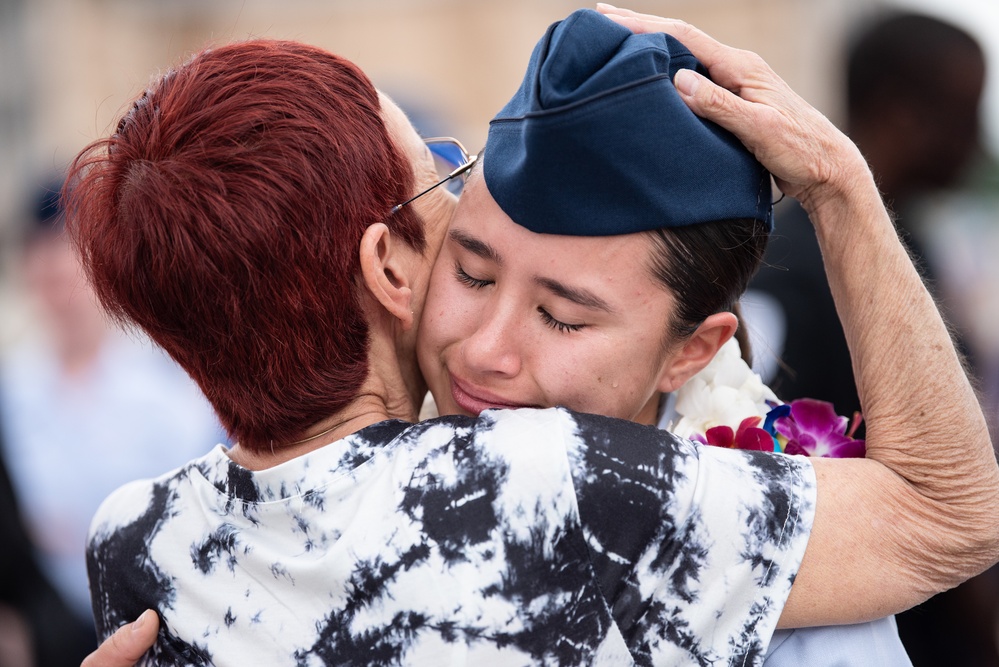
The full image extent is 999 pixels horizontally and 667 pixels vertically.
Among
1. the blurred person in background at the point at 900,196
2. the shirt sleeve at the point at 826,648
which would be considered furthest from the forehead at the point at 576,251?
the blurred person in background at the point at 900,196

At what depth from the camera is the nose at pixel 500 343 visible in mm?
1870

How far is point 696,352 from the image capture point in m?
2.06

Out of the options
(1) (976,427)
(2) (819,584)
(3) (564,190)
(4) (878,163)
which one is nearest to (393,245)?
(3) (564,190)

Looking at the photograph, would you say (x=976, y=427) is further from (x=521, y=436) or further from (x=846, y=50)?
(x=846, y=50)

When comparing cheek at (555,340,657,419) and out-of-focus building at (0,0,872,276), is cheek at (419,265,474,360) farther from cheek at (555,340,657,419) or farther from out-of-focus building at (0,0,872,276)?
out-of-focus building at (0,0,872,276)

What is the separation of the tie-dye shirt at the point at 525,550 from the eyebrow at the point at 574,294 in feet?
0.82

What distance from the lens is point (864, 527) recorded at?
1700 mm

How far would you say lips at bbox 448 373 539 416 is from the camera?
193 centimetres

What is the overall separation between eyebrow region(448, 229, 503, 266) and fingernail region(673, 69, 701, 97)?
44 centimetres

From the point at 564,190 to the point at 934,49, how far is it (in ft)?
7.72

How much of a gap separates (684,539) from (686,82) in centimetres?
78

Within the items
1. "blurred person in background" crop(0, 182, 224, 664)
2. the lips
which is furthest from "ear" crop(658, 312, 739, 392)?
"blurred person in background" crop(0, 182, 224, 664)

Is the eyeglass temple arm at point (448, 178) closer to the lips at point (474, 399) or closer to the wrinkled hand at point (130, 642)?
the lips at point (474, 399)

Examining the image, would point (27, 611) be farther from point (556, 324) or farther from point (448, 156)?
point (556, 324)
